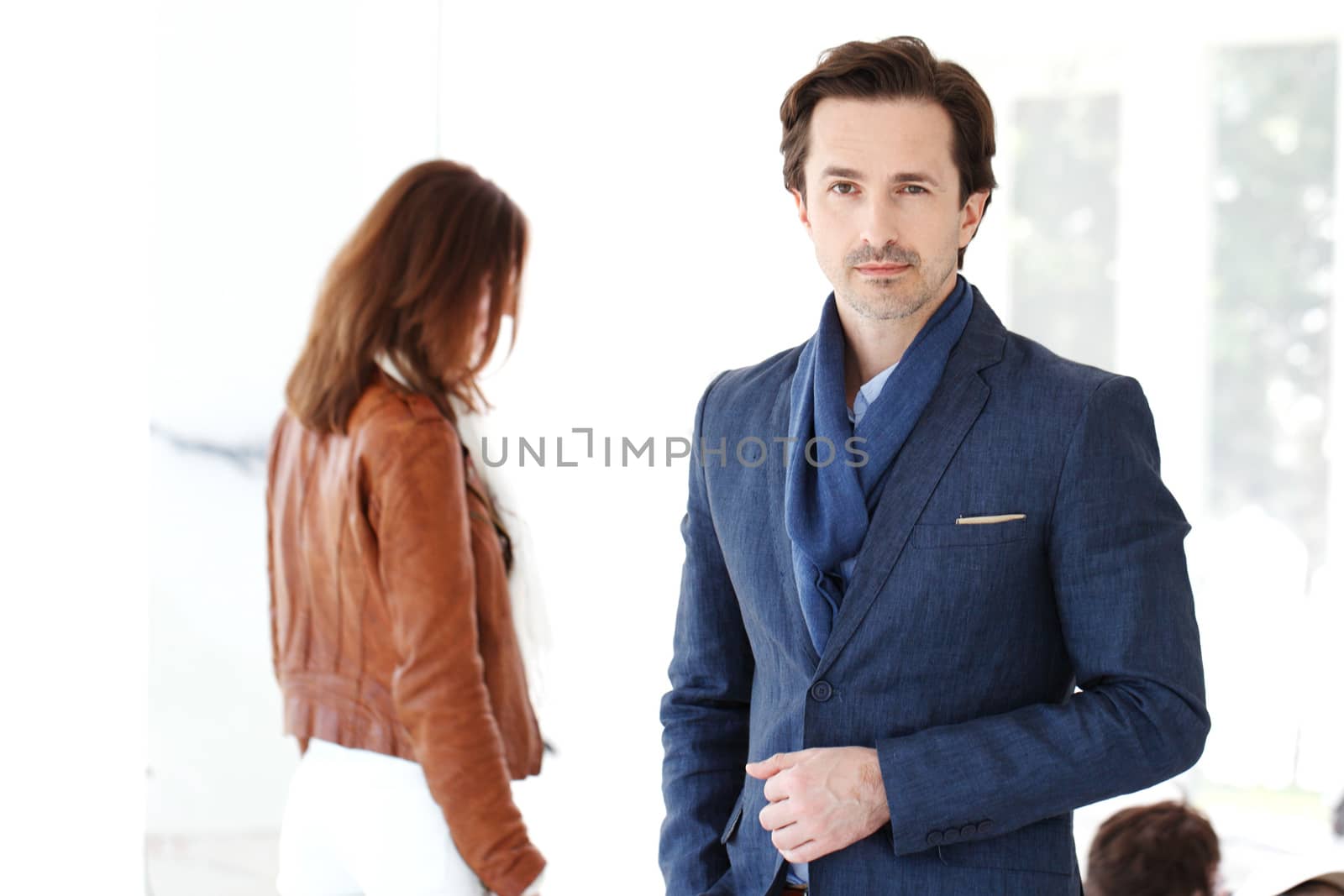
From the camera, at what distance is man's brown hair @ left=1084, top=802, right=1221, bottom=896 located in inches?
75.8

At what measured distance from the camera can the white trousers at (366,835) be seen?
1.84 m

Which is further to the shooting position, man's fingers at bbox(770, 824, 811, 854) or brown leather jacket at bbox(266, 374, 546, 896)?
brown leather jacket at bbox(266, 374, 546, 896)

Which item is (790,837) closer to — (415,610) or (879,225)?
(879,225)

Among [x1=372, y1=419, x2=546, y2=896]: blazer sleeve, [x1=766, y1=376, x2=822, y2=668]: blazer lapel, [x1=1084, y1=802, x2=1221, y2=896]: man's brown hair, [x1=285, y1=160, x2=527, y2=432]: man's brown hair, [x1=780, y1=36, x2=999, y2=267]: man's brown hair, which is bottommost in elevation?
[x1=1084, y1=802, x2=1221, y2=896]: man's brown hair

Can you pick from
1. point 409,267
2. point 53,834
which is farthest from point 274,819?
point 409,267

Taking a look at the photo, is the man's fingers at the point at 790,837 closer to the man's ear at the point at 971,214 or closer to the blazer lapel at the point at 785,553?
the blazer lapel at the point at 785,553

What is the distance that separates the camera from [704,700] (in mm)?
1375

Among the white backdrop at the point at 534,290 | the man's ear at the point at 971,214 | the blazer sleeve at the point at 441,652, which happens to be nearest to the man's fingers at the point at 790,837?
the man's ear at the point at 971,214

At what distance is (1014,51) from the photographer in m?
2.96

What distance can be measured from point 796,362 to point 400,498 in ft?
2.39

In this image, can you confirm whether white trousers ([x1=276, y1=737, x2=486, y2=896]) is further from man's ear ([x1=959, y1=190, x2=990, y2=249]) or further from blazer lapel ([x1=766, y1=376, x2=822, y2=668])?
man's ear ([x1=959, y1=190, x2=990, y2=249])

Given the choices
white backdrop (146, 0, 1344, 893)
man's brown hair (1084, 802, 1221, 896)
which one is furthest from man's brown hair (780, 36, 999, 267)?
man's brown hair (1084, 802, 1221, 896)

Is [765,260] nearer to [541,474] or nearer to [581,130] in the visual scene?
[581,130]

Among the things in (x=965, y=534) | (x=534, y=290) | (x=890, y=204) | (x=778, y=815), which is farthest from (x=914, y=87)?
(x=534, y=290)
